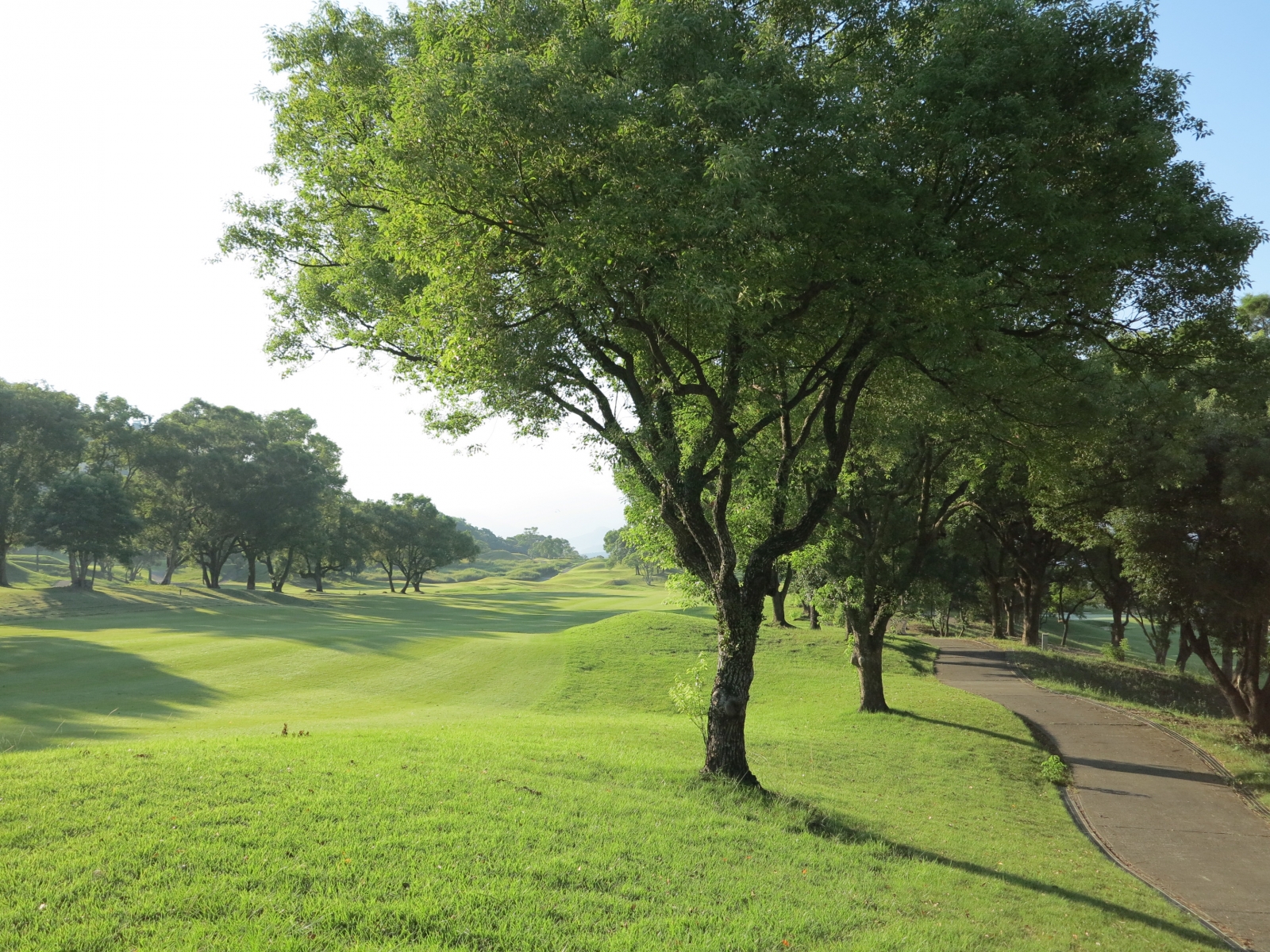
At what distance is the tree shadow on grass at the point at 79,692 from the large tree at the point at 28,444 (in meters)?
33.5

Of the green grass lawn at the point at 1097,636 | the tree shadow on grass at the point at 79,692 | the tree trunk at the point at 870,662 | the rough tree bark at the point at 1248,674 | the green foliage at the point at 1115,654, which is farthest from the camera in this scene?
the green grass lawn at the point at 1097,636

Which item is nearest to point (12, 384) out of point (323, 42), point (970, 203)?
point (323, 42)

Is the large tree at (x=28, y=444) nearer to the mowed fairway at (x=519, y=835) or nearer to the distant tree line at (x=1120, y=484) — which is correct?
the mowed fairway at (x=519, y=835)

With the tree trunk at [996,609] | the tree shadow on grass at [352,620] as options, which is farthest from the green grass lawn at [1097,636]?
the tree shadow on grass at [352,620]

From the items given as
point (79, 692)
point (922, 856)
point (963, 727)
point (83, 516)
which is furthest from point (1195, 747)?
point (83, 516)

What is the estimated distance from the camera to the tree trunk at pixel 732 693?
11367mm

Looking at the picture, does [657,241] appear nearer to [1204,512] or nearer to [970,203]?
[970,203]

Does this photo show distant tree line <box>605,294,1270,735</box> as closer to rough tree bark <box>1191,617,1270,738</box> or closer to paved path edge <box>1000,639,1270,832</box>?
rough tree bark <box>1191,617,1270,738</box>

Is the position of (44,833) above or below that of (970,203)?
below

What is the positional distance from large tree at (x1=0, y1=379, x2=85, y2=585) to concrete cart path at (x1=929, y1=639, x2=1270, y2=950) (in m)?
64.2

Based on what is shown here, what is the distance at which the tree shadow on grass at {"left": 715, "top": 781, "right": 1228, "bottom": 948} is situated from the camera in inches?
336

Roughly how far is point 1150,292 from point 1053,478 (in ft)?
21.2

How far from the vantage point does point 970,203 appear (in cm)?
1072

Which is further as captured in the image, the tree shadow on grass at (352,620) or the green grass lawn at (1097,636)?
the green grass lawn at (1097,636)
